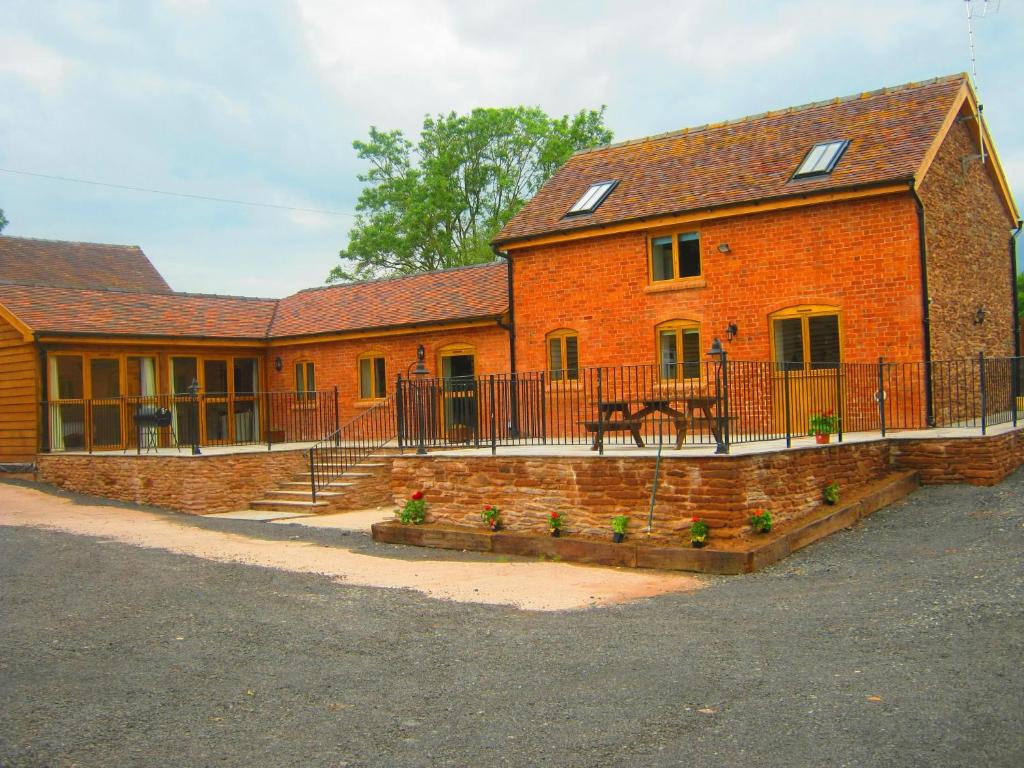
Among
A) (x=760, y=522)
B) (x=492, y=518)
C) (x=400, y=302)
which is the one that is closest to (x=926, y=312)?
(x=760, y=522)

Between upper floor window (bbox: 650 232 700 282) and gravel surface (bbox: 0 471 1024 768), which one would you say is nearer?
gravel surface (bbox: 0 471 1024 768)

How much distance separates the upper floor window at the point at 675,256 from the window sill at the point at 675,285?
115 mm

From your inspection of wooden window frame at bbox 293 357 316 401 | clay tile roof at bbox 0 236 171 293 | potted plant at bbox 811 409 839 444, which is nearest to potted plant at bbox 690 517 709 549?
potted plant at bbox 811 409 839 444

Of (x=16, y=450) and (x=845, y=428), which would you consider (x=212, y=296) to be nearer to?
(x=16, y=450)

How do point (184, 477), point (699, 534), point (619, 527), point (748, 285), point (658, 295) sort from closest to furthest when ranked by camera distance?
point (699, 534) < point (619, 527) < point (748, 285) < point (184, 477) < point (658, 295)

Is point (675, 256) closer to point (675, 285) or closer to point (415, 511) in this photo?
point (675, 285)

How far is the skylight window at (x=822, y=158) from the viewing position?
1580 centimetres

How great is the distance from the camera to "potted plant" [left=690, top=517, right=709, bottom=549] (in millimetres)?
9297

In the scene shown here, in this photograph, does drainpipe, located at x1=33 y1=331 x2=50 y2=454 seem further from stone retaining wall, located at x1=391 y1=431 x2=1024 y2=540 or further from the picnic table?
the picnic table

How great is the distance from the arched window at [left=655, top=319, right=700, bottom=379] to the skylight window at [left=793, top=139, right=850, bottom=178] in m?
3.31

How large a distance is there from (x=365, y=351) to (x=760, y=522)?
14.2 meters

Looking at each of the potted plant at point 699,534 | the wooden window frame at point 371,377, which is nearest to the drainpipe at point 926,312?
the potted plant at point 699,534

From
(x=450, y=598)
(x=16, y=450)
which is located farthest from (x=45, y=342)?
(x=450, y=598)

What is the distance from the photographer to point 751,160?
17359mm
